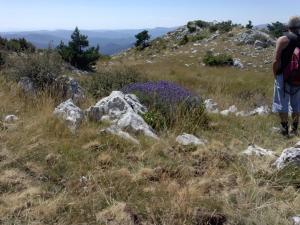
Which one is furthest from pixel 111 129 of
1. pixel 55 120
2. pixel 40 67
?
pixel 40 67

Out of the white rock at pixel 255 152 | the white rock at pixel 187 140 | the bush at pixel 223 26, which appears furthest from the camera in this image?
the bush at pixel 223 26

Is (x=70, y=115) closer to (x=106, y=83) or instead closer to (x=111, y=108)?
(x=111, y=108)

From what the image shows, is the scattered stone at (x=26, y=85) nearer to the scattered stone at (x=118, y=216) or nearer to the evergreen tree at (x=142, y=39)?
the scattered stone at (x=118, y=216)

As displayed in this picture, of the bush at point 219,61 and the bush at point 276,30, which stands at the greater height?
the bush at point 276,30

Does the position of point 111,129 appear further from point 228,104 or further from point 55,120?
point 228,104

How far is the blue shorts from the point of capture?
294 inches

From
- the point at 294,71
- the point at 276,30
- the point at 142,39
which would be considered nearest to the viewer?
the point at 294,71

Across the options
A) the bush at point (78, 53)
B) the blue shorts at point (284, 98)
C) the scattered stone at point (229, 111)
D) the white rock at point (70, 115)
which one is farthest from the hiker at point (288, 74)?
the bush at point (78, 53)

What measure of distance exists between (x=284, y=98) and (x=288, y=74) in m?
0.39

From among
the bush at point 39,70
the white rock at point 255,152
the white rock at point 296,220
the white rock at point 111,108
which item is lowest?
the white rock at point 296,220

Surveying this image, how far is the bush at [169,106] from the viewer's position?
269 inches

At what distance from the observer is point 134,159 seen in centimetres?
539

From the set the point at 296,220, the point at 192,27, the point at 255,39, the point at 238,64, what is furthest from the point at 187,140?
the point at 192,27

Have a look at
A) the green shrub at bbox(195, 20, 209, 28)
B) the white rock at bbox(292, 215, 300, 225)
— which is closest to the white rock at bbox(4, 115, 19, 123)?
the white rock at bbox(292, 215, 300, 225)
